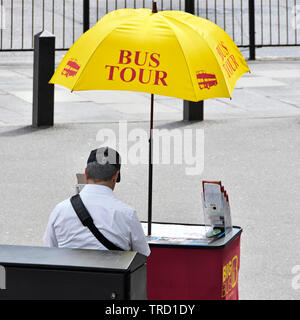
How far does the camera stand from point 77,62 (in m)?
6.45

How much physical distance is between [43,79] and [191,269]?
27.3 ft

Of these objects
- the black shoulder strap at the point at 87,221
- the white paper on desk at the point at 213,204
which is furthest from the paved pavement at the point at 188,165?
the black shoulder strap at the point at 87,221

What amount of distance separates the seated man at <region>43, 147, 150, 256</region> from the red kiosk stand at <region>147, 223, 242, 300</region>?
71 centimetres

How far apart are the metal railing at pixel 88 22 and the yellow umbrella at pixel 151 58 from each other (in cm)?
1431

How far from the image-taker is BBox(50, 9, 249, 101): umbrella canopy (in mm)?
6188

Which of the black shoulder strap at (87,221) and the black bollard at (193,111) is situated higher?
the black bollard at (193,111)

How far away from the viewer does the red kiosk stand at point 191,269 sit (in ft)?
19.9

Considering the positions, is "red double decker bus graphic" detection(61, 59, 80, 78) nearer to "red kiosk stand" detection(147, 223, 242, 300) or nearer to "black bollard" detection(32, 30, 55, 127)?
"red kiosk stand" detection(147, 223, 242, 300)

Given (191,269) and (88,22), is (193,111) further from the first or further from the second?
(191,269)

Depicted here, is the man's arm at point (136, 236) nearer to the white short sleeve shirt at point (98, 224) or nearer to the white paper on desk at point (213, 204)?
the white short sleeve shirt at point (98, 224)

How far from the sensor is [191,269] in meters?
6.14

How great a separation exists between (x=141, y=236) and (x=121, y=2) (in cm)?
2000

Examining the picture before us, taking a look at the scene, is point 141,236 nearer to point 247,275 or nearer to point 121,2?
point 247,275
